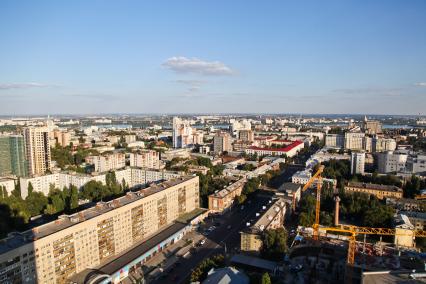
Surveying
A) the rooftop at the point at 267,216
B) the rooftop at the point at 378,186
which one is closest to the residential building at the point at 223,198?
the rooftop at the point at 267,216

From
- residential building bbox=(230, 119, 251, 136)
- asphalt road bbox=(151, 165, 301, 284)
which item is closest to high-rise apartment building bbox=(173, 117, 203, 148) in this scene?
residential building bbox=(230, 119, 251, 136)

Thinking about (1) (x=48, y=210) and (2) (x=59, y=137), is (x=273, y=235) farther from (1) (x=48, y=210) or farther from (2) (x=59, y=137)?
(2) (x=59, y=137)

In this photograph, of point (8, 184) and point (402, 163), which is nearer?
point (8, 184)

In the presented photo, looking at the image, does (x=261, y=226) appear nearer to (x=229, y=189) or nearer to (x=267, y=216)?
(x=267, y=216)

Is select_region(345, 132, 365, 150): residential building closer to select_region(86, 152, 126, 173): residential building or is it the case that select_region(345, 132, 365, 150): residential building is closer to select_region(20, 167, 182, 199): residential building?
select_region(20, 167, 182, 199): residential building

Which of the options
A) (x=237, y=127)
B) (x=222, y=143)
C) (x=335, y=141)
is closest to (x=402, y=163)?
(x=335, y=141)

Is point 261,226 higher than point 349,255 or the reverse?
higher
